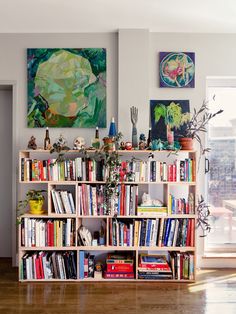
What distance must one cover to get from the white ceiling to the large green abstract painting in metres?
0.27

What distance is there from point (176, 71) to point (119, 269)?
82.0 inches

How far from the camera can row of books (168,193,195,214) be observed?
325 centimetres

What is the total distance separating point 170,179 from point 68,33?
6.09 feet

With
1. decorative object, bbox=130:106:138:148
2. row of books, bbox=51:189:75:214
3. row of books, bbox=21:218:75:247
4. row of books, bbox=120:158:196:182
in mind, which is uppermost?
decorative object, bbox=130:106:138:148

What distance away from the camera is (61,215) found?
10.6 ft

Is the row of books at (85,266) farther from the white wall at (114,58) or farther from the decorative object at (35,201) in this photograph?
the white wall at (114,58)

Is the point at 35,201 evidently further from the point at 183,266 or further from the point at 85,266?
the point at 183,266

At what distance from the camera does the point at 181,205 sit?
10.7ft

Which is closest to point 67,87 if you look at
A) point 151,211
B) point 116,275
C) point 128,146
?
point 128,146

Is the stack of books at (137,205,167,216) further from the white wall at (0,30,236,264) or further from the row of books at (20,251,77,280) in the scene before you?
the white wall at (0,30,236,264)

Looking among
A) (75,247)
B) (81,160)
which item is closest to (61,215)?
(75,247)

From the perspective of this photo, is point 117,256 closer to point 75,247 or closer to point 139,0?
point 75,247

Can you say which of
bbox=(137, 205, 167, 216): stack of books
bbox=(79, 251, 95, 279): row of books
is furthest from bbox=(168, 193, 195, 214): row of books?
bbox=(79, 251, 95, 279): row of books

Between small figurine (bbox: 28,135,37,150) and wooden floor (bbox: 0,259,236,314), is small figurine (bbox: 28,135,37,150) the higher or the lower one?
the higher one
